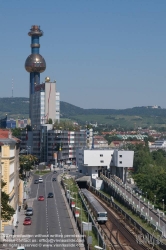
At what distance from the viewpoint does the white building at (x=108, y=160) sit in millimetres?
111062

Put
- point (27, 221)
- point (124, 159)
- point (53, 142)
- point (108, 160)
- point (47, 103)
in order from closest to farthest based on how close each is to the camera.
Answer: point (27, 221), point (124, 159), point (108, 160), point (53, 142), point (47, 103)

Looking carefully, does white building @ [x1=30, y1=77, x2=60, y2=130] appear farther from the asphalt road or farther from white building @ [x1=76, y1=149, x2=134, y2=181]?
the asphalt road

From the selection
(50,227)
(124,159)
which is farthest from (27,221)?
(124,159)

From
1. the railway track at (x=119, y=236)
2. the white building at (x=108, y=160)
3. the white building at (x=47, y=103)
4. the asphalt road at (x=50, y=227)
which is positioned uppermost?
the white building at (x=47, y=103)

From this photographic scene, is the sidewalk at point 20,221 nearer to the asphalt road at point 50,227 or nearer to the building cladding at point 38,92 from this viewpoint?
the asphalt road at point 50,227

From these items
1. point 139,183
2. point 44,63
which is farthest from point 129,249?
point 44,63

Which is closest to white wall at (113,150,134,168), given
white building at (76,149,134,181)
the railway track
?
white building at (76,149,134,181)

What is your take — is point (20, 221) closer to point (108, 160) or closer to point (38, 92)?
point (108, 160)

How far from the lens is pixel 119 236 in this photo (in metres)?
61.1

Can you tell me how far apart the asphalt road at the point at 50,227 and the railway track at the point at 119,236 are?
3820 mm

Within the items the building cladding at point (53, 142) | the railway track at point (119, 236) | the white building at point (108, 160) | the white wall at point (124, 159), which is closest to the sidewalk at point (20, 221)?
the railway track at point (119, 236)

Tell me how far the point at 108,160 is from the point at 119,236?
53.1m

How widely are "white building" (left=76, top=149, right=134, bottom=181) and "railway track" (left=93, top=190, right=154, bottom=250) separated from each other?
1395 inches

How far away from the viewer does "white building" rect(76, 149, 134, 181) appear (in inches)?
4373
